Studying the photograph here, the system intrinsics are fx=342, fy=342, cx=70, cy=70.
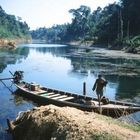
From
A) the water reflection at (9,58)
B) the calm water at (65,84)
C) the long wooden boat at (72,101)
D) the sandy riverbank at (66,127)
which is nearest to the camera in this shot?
the sandy riverbank at (66,127)

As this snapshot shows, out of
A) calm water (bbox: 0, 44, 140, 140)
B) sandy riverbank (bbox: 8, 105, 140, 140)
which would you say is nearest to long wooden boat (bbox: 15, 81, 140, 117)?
calm water (bbox: 0, 44, 140, 140)

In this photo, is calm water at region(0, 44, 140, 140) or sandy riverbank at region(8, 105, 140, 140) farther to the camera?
calm water at region(0, 44, 140, 140)

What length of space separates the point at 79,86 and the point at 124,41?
55202mm

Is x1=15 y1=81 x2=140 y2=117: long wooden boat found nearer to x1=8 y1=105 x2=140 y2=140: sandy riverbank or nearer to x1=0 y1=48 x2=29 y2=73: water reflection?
x1=8 y1=105 x2=140 y2=140: sandy riverbank

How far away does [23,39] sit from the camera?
177 meters

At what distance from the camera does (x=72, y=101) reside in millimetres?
23891

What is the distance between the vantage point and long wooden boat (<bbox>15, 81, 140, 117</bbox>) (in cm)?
2033

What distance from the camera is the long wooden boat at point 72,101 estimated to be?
20328mm

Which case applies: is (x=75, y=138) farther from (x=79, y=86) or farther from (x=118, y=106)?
(x=79, y=86)

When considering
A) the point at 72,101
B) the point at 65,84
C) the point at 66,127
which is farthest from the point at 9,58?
the point at 66,127

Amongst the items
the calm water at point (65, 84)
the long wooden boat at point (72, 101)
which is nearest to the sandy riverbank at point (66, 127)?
the calm water at point (65, 84)

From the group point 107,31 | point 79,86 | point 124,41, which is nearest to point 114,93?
point 79,86

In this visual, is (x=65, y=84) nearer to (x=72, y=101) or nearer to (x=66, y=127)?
(x=72, y=101)

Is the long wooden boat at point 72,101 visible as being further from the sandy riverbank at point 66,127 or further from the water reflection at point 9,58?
the water reflection at point 9,58
